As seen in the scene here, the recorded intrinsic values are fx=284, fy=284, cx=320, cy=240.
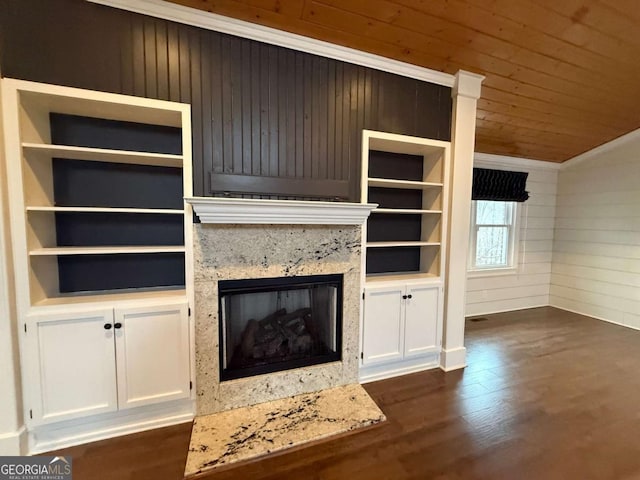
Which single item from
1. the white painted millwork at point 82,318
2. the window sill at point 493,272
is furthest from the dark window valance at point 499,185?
the white painted millwork at point 82,318

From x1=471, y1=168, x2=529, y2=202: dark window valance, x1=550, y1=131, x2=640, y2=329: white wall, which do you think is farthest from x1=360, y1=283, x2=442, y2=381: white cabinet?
x1=550, y1=131, x2=640, y2=329: white wall

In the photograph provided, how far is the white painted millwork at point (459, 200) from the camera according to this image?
2.57 metres

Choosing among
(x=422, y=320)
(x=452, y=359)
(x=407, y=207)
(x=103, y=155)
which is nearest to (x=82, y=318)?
(x=103, y=155)

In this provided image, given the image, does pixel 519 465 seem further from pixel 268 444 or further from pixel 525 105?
pixel 525 105

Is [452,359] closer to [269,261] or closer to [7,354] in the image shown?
[269,261]

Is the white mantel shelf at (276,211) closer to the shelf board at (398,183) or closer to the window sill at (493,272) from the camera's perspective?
the shelf board at (398,183)

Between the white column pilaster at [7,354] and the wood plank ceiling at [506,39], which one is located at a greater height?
the wood plank ceiling at [506,39]

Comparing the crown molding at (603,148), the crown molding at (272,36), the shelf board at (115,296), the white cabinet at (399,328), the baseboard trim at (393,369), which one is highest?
the crown molding at (272,36)

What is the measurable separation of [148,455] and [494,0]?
364 centimetres

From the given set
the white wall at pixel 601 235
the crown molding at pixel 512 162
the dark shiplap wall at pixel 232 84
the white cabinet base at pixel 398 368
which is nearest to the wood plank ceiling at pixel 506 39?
the dark shiplap wall at pixel 232 84

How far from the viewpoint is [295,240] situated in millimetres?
2197

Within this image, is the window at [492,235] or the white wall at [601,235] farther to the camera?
the window at [492,235]

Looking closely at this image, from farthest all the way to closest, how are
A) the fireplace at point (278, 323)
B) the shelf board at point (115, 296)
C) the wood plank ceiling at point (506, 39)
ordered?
the fireplace at point (278, 323), the wood plank ceiling at point (506, 39), the shelf board at point (115, 296)

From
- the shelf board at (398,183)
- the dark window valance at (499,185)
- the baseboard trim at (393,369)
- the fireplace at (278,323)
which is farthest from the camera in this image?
the dark window valance at (499,185)
